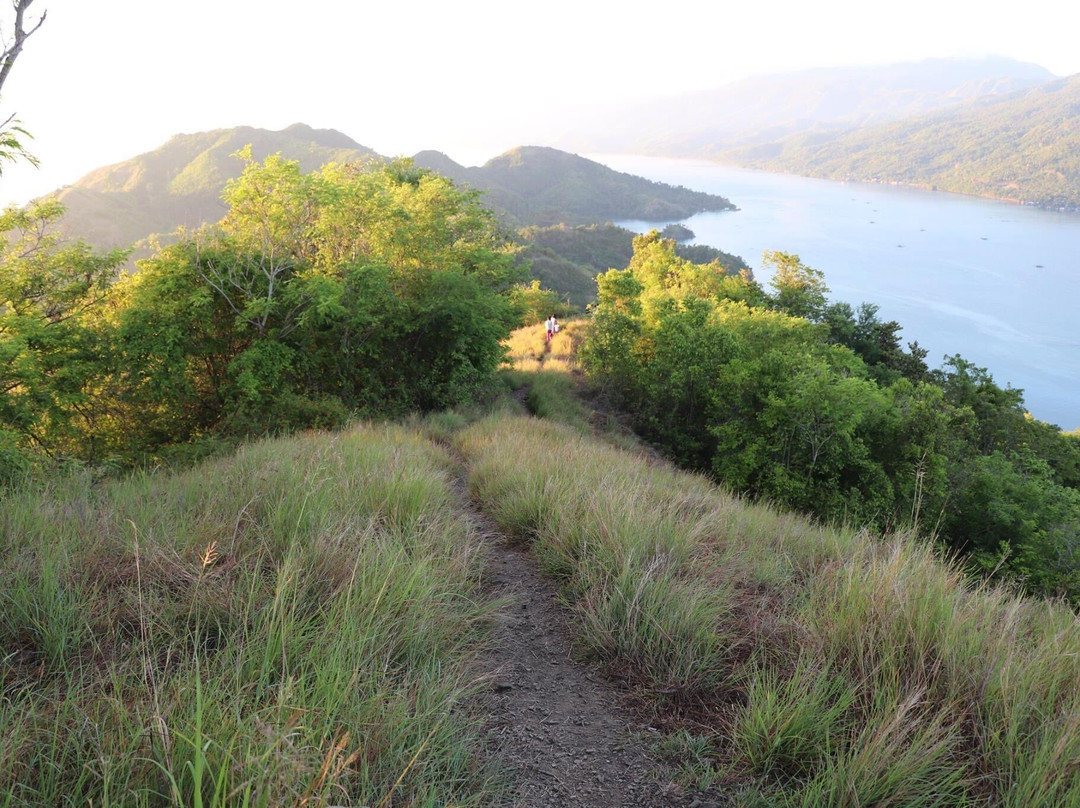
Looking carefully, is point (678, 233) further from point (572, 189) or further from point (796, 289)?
point (796, 289)

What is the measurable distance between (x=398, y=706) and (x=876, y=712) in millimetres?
1869

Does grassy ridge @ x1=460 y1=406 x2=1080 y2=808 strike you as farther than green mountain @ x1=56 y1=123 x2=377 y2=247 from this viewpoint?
No

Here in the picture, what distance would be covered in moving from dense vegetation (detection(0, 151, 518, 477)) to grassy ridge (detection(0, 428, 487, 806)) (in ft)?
28.9

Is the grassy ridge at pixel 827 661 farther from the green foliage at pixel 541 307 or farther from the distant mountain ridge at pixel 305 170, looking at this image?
the distant mountain ridge at pixel 305 170

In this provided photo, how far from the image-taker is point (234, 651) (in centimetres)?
228

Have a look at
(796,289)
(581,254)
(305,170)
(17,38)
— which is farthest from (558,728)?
(305,170)

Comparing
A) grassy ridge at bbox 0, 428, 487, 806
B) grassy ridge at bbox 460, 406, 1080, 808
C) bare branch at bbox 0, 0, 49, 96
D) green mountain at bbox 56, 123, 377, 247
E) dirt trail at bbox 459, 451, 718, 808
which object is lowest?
dirt trail at bbox 459, 451, 718, 808

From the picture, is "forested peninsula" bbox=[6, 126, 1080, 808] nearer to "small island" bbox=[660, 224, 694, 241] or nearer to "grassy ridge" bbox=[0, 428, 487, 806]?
"grassy ridge" bbox=[0, 428, 487, 806]

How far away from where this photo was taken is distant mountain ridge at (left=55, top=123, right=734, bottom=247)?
98125 mm

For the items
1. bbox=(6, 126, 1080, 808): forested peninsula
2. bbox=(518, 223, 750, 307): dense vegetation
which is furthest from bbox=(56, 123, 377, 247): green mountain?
bbox=(6, 126, 1080, 808): forested peninsula

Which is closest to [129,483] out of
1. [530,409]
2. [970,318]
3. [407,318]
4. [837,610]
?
[837,610]

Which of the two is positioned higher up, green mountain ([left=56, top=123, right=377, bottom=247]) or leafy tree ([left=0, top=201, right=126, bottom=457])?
green mountain ([left=56, top=123, right=377, bottom=247])

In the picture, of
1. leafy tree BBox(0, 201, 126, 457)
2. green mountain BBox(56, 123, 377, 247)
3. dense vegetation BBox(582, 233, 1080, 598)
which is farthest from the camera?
green mountain BBox(56, 123, 377, 247)

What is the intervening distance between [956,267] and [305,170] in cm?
12717
